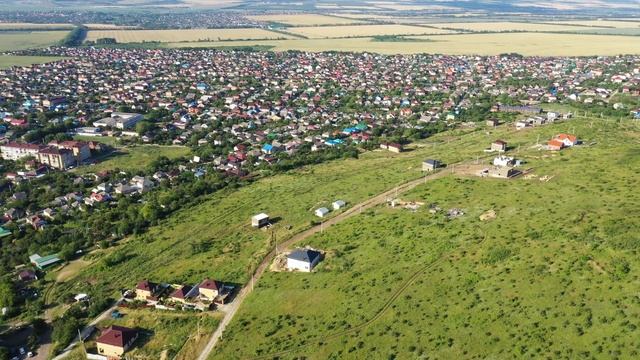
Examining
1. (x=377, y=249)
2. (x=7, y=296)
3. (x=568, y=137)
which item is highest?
(x=568, y=137)

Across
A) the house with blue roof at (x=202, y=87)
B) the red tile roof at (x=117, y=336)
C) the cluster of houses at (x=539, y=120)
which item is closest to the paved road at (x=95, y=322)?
the red tile roof at (x=117, y=336)

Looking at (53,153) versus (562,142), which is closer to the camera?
(562,142)

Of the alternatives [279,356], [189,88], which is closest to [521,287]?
[279,356]

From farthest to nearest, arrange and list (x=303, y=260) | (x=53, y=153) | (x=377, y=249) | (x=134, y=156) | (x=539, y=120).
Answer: (x=134, y=156), (x=539, y=120), (x=53, y=153), (x=377, y=249), (x=303, y=260)

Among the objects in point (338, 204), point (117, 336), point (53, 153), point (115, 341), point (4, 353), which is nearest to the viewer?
point (115, 341)

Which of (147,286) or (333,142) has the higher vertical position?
(147,286)

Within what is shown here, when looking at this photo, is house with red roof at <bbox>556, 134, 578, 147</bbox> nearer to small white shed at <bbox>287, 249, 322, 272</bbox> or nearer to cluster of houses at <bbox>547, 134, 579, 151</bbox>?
cluster of houses at <bbox>547, 134, 579, 151</bbox>

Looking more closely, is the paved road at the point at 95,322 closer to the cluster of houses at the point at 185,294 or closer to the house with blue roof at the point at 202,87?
the cluster of houses at the point at 185,294

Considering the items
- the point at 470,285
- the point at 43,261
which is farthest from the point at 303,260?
the point at 43,261

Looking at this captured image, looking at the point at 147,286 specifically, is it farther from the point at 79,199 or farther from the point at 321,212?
the point at 79,199
